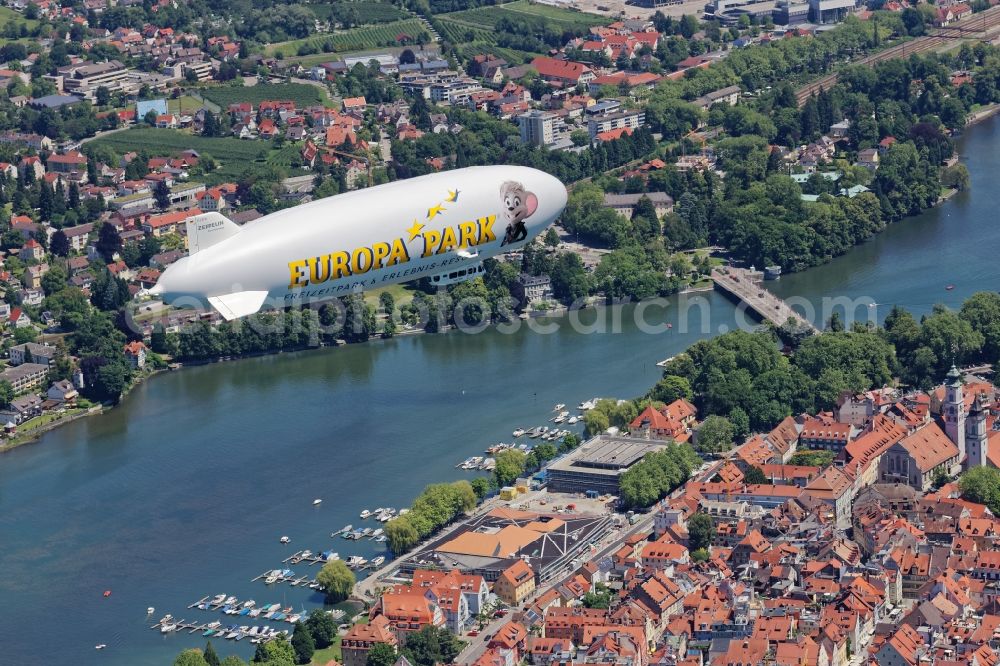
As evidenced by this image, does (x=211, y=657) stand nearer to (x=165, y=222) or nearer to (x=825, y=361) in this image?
(x=825, y=361)

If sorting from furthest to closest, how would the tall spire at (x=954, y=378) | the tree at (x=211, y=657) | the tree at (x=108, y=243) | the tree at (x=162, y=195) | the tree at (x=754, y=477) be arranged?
the tree at (x=162, y=195)
the tree at (x=108, y=243)
the tall spire at (x=954, y=378)
the tree at (x=754, y=477)
the tree at (x=211, y=657)

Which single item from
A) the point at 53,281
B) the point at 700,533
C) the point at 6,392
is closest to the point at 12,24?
the point at 53,281

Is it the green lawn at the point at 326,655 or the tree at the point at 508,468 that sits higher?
the tree at the point at 508,468

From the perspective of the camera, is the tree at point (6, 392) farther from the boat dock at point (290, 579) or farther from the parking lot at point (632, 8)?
the parking lot at point (632, 8)

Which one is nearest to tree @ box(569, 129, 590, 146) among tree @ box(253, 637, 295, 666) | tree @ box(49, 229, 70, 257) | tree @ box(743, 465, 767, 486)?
tree @ box(49, 229, 70, 257)

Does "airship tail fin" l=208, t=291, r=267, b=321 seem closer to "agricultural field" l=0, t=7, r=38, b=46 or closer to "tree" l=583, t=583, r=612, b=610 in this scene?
"tree" l=583, t=583, r=612, b=610

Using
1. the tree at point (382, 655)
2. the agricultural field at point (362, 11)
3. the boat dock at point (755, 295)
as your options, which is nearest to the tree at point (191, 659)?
the tree at point (382, 655)

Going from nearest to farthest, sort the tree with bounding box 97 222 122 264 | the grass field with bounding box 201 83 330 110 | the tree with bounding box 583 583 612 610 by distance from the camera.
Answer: the tree with bounding box 583 583 612 610, the tree with bounding box 97 222 122 264, the grass field with bounding box 201 83 330 110
